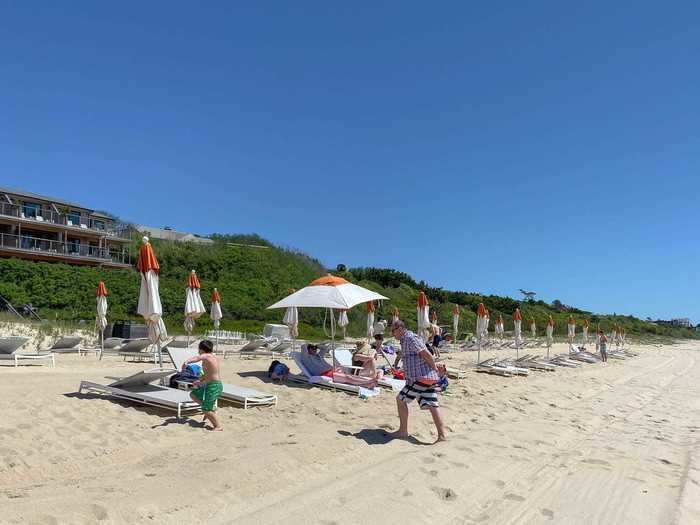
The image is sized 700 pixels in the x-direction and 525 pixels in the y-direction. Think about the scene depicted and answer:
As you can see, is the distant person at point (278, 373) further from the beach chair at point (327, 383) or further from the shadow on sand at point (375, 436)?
the shadow on sand at point (375, 436)

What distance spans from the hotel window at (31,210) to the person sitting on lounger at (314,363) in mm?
29999

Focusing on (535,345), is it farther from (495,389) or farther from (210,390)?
(210,390)

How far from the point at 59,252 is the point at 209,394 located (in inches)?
1231

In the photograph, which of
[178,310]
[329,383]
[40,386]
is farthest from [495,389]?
[178,310]

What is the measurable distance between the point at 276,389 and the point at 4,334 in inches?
494

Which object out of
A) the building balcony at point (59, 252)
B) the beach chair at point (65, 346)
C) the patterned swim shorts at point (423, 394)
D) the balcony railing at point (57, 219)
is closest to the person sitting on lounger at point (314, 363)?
the patterned swim shorts at point (423, 394)

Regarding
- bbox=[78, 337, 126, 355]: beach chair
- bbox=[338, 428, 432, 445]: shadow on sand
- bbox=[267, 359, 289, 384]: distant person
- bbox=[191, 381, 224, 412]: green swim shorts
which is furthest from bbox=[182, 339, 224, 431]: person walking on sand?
bbox=[78, 337, 126, 355]: beach chair

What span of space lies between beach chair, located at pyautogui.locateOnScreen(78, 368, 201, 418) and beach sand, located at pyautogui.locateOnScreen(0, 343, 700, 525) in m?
0.15

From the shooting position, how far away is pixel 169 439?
543cm

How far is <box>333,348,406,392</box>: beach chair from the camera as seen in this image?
9.20 metres

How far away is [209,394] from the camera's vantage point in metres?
5.95

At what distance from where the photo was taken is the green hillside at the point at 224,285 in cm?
2545

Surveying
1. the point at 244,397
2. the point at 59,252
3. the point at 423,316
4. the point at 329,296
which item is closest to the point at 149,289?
the point at 244,397

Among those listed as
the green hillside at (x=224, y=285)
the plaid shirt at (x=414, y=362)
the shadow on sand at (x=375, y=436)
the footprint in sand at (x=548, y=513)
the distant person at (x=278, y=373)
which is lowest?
the footprint in sand at (x=548, y=513)
